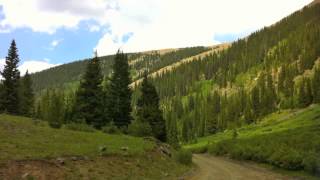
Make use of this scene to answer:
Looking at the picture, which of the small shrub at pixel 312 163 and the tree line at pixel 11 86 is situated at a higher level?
the tree line at pixel 11 86

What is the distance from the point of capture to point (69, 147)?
32.5 metres

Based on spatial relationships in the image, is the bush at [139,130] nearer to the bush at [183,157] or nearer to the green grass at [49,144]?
the bush at [183,157]

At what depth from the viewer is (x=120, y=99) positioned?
71.9 metres

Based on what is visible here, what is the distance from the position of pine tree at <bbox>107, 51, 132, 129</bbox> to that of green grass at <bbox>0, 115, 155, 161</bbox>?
25.9 m

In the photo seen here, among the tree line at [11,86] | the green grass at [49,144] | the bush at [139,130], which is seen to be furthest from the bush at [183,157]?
the tree line at [11,86]

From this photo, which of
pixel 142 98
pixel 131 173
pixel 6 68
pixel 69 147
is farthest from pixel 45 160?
pixel 6 68

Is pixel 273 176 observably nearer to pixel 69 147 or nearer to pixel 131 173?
pixel 131 173

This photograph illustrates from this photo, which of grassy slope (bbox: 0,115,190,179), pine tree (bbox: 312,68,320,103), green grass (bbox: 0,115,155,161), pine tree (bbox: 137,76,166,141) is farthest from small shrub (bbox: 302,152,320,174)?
pine tree (bbox: 312,68,320,103)

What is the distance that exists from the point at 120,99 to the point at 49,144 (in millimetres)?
40005

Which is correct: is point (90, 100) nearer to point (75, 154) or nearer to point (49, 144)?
point (49, 144)

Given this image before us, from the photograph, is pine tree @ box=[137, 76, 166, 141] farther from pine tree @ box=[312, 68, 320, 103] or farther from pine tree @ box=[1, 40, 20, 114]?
A: pine tree @ box=[312, 68, 320, 103]

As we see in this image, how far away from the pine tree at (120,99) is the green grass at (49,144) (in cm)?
2594

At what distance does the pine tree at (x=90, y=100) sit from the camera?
6681cm

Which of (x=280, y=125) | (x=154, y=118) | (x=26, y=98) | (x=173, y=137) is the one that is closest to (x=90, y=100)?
(x=154, y=118)
